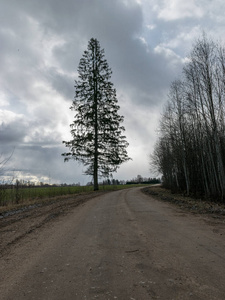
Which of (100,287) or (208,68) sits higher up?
(208,68)

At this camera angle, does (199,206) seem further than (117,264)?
Yes

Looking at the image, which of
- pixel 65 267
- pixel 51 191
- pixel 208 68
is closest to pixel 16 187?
pixel 51 191

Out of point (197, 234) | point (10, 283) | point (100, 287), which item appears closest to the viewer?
point (100, 287)

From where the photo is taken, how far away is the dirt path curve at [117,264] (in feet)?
9.05

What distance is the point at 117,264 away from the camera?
3.62 m

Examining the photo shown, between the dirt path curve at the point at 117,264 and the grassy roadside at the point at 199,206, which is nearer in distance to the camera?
the dirt path curve at the point at 117,264

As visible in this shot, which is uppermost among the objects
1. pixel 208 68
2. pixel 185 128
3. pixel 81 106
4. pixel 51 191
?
pixel 81 106

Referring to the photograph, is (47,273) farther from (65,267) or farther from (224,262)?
(224,262)

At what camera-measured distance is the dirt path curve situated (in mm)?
2760

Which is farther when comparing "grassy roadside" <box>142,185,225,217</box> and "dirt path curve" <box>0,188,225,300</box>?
"grassy roadside" <box>142,185,225,217</box>

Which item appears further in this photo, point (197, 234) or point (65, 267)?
point (197, 234)

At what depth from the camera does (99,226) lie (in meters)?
6.61

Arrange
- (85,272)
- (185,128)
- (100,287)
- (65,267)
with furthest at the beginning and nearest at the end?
(185,128), (65,267), (85,272), (100,287)

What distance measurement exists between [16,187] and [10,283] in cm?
1275
